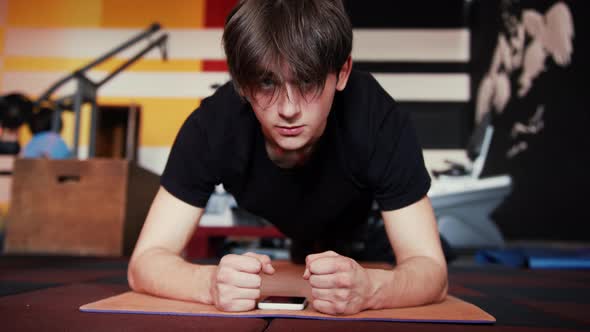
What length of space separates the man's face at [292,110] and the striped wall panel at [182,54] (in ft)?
9.85

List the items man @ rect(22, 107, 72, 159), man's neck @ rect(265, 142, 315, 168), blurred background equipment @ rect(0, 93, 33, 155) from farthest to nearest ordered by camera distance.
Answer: blurred background equipment @ rect(0, 93, 33, 155)
man @ rect(22, 107, 72, 159)
man's neck @ rect(265, 142, 315, 168)

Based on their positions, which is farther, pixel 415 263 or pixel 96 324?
pixel 415 263

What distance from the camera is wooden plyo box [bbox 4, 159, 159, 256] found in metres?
1.97

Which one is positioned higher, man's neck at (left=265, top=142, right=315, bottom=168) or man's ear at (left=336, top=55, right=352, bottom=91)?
man's ear at (left=336, top=55, right=352, bottom=91)

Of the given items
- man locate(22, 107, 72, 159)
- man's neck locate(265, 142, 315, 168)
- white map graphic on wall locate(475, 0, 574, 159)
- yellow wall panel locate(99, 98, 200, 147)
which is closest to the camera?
man's neck locate(265, 142, 315, 168)

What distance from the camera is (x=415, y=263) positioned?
2.38 feet

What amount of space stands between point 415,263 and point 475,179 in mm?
2218

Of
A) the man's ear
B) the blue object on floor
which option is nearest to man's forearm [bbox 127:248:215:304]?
the man's ear

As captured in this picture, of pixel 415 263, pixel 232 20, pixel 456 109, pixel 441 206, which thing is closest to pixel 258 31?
pixel 232 20

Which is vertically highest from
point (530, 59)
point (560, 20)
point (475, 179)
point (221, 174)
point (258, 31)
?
point (560, 20)

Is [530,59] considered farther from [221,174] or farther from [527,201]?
[221,174]

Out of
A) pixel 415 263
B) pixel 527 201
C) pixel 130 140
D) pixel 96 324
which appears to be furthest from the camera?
pixel 130 140

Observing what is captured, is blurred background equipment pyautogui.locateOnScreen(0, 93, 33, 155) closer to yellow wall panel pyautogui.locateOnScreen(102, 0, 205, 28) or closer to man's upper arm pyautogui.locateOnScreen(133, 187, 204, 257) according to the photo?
yellow wall panel pyautogui.locateOnScreen(102, 0, 205, 28)

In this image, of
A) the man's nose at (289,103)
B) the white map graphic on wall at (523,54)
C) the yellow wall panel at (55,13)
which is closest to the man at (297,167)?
the man's nose at (289,103)
